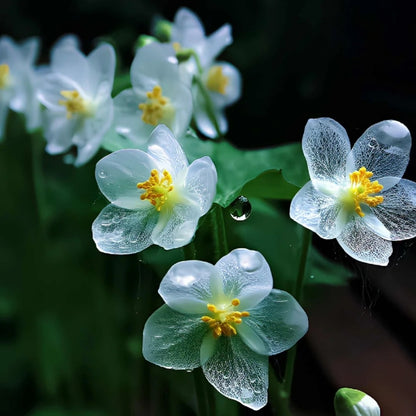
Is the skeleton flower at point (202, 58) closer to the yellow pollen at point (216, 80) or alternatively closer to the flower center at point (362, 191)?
the yellow pollen at point (216, 80)

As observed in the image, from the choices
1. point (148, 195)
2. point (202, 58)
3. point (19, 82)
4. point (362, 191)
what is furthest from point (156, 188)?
point (19, 82)

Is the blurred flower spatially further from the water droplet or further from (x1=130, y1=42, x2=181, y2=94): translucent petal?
(x1=130, y1=42, x2=181, y2=94): translucent petal

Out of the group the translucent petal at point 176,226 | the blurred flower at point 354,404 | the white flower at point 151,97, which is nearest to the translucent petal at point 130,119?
the white flower at point 151,97

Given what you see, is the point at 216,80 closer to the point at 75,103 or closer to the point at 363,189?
the point at 75,103

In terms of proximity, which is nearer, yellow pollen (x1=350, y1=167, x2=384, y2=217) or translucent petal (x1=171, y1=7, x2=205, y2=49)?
yellow pollen (x1=350, y1=167, x2=384, y2=217)

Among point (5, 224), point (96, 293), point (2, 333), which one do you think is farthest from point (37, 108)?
→ point (2, 333)

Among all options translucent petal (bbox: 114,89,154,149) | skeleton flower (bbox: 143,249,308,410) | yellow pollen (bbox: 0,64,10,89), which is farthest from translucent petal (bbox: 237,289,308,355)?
yellow pollen (bbox: 0,64,10,89)
